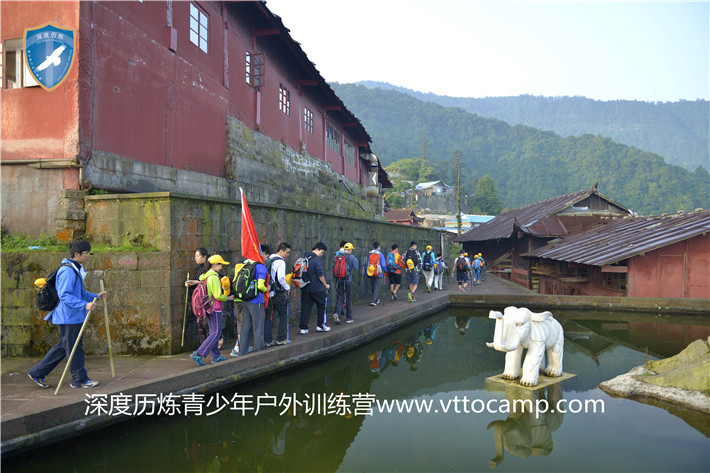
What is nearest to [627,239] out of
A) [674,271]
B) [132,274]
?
[674,271]

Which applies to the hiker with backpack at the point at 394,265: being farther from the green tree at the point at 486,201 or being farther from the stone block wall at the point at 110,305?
the green tree at the point at 486,201

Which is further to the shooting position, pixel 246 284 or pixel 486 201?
pixel 486 201

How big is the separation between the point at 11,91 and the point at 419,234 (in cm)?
1791

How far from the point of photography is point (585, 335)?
34.2ft

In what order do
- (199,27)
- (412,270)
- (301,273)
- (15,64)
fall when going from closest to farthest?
(15,64) < (301,273) < (199,27) < (412,270)

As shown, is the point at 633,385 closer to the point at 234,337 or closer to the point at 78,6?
the point at 234,337

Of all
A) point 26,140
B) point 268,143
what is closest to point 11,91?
point 26,140

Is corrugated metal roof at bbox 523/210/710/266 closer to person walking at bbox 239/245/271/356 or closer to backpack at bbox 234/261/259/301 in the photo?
person walking at bbox 239/245/271/356

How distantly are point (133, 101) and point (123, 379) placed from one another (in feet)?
18.9

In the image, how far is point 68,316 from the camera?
17.0ft

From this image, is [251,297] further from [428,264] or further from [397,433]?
[428,264]

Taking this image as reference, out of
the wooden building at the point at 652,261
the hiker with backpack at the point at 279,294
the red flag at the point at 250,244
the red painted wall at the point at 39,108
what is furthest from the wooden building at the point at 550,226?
the red painted wall at the point at 39,108

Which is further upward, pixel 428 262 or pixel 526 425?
pixel 428 262

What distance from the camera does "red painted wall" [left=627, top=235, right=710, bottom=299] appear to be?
15234mm
